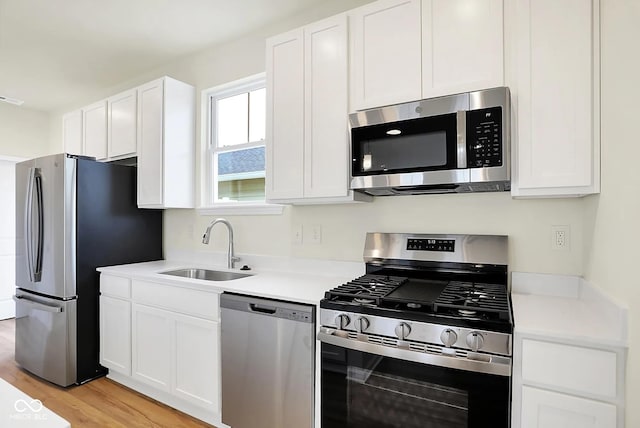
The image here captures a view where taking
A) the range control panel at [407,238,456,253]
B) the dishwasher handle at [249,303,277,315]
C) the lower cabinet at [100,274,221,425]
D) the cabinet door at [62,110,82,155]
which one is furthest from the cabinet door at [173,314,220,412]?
the cabinet door at [62,110,82,155]

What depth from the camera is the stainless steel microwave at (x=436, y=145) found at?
64.0 inches

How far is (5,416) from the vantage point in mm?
706

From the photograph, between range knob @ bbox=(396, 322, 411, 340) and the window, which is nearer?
range knob @ bbox=(396, 322, 411, 340)

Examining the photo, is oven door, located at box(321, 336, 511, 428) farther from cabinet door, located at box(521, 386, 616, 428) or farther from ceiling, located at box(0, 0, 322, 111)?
ceiling, located at box(0, 0, 322, 111)

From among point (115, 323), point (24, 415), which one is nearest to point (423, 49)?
point (24, 415)

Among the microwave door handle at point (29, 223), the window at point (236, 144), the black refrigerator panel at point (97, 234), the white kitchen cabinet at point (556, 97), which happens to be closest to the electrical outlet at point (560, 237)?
the white kitchen cabinet at point (556, 97)

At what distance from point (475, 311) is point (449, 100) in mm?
960

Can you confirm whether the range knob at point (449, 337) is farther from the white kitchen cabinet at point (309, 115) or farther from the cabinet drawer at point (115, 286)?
the cabinet drawer at point (115, 286)

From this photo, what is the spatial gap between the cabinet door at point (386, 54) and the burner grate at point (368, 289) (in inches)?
36.8

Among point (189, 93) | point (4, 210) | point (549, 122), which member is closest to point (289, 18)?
point (189, 93)

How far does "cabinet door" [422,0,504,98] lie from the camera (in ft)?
5.43

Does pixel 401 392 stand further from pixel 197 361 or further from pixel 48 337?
pixel 48 337

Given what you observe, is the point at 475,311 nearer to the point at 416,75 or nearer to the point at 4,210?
the point at 416,75

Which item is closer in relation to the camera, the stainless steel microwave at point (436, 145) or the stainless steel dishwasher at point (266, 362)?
the stainless steel microwave at point (436, 145)
